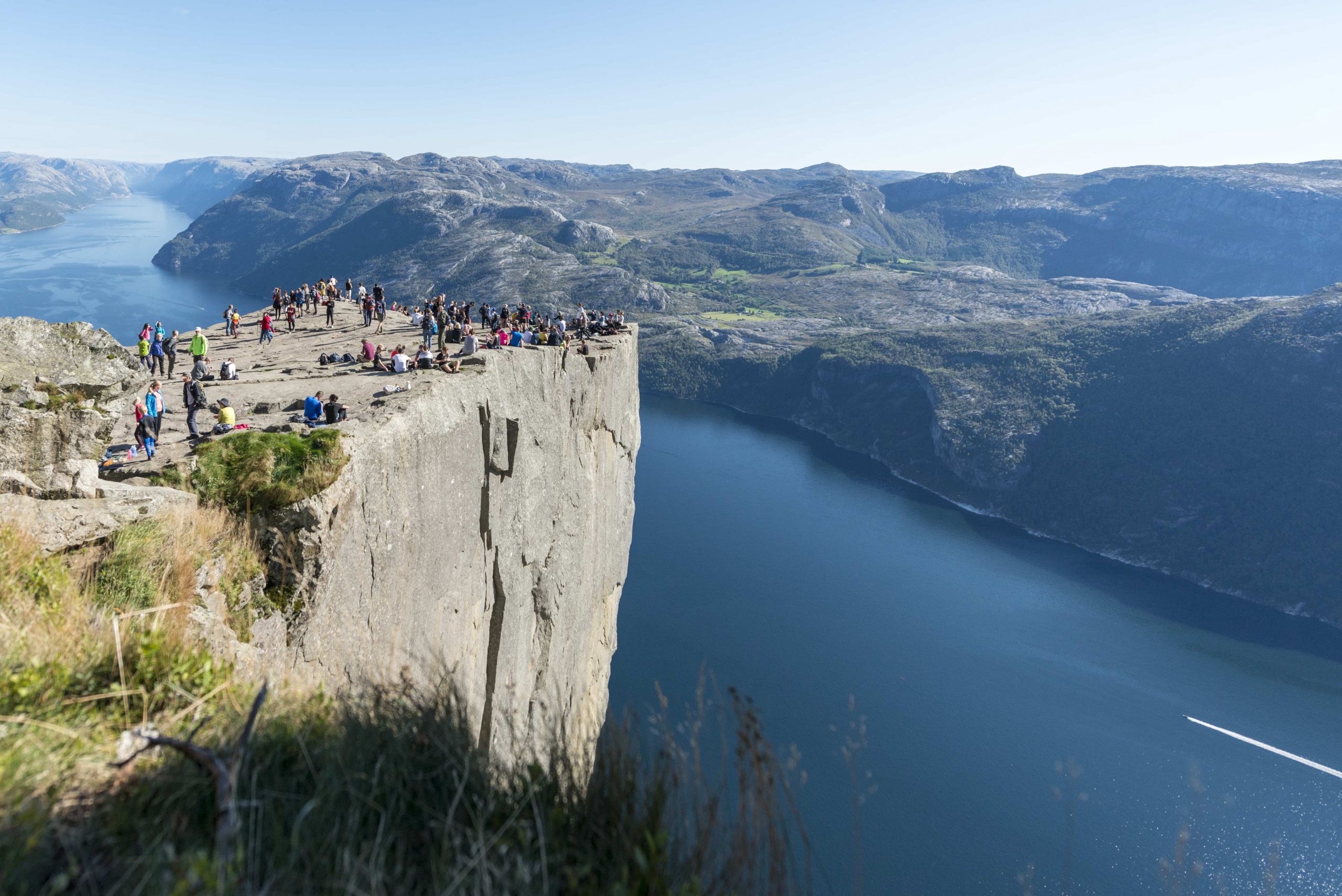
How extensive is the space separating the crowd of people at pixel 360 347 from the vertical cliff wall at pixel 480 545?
1029 millimetres

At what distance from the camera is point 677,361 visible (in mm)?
157125

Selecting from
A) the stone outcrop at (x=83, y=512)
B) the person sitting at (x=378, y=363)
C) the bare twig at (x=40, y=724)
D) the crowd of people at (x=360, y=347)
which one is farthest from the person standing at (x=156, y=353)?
the bare twig at (x=40, y=724)

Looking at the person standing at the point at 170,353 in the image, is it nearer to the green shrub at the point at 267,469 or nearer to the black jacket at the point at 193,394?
the black jacket at the point at 193,394

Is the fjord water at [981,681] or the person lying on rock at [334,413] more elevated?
the person lying on rock at [334,413]

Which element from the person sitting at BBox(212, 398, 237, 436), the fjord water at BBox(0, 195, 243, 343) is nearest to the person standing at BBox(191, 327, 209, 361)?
the person sitting at BBox(212, 398, 237, 436)

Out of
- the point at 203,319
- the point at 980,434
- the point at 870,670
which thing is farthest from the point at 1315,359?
the point at 203,319

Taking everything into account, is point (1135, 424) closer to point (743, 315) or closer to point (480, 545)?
point (743, 315)

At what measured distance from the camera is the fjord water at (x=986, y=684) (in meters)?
43.6

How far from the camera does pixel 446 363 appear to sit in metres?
16.8

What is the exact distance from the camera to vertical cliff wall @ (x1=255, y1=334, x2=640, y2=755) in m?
9.85

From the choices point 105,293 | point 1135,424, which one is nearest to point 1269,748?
point 1135,424

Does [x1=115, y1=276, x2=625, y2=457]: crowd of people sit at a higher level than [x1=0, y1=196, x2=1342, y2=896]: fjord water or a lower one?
higher

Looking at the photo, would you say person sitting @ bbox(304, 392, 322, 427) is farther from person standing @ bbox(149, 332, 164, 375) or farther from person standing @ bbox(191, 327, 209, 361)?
person standing @ bbox(149, 332, 164, 375)

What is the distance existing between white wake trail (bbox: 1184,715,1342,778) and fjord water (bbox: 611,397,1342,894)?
2.79 feet
